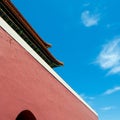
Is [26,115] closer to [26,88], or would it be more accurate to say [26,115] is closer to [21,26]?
[26,88]

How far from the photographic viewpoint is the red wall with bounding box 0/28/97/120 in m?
5.36

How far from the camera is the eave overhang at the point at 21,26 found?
1078 cm

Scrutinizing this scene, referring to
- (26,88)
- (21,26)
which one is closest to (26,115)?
(26,88)

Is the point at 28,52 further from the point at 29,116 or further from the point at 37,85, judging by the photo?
the point at 29,116

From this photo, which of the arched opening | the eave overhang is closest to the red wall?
the arched opening

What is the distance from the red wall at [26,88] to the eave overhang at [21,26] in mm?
4360

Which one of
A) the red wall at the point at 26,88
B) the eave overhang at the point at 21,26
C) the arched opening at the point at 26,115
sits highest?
the eave overhang at the point at 21,26

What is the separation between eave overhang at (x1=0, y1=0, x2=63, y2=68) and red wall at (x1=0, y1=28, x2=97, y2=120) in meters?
4.36

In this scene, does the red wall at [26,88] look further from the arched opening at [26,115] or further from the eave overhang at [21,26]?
the eave overhang at [21,26]

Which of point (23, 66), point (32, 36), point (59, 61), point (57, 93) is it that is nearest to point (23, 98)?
point (23, 66)

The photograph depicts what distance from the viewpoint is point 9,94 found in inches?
213

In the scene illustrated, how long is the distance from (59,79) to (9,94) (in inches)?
133

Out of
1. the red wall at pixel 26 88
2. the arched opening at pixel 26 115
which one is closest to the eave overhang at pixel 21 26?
the red wall at pixel 26 88

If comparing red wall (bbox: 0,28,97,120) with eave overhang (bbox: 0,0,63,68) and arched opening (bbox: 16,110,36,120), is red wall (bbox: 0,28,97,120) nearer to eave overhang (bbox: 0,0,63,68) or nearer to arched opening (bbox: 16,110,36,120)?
arched opening (bbox: 16,110,36,120)
